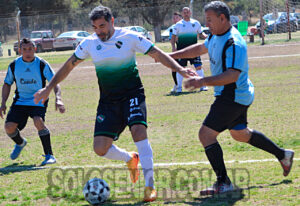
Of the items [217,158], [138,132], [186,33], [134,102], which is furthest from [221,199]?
[186,33]

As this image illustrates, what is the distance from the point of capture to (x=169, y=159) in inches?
277

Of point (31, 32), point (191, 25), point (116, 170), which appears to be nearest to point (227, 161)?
point (116, 170)

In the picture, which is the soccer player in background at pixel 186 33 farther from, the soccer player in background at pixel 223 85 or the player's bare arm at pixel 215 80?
the player's bare arm at pixel 215 80

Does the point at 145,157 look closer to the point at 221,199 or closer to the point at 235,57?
the point at 221,199

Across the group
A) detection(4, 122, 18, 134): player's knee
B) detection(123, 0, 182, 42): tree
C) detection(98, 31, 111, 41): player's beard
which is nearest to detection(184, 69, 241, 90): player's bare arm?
detection(98, 31, 111, 41): player's beard

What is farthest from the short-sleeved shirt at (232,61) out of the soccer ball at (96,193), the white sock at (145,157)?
the soccer ball at (96,193)

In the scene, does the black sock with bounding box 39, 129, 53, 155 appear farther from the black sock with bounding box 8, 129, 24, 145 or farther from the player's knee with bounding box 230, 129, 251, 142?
the player's knee with bounding box 230, 129, 251, 142

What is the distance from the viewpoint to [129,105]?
543 centimetres

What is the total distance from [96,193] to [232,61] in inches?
76.5

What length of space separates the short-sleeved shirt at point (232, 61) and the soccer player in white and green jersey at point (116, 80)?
33cm

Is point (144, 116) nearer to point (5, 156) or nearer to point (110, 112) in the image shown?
point (110, 112)

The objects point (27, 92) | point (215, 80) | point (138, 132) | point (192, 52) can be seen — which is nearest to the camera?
point (215, 80)

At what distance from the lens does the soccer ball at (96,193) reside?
513 cm

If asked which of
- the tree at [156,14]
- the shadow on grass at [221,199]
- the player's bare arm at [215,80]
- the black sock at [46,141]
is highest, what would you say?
the tree at [156,14]
